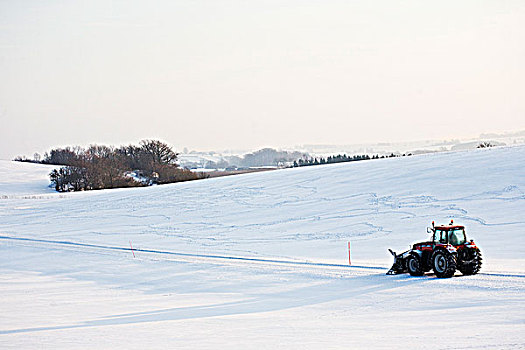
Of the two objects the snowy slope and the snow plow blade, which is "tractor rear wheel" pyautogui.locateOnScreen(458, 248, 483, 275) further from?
the snowy slope

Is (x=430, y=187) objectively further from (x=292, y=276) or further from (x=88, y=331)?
(x=88, y=331)

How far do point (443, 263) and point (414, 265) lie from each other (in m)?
0.92

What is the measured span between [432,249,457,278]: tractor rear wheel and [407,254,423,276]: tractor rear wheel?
45cm

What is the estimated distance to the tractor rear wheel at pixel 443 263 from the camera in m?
16.3

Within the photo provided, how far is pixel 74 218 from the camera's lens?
40.2 meters

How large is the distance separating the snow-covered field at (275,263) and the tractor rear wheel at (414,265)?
0.93 ft

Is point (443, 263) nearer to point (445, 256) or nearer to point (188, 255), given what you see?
point (445, 256)

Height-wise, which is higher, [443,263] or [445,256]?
[445,256]

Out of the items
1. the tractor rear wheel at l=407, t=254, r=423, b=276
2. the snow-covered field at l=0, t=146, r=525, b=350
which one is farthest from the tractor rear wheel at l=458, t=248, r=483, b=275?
the tractor rear wheel at l=407, t=254, r=423, b=276

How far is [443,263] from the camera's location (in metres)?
16.5

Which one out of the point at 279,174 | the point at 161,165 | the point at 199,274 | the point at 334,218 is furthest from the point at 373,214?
the point at 161,165

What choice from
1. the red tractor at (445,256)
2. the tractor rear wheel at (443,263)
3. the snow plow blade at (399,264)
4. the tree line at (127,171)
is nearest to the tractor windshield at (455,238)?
the red tractor at (445,256)

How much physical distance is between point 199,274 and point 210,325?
7322 mm

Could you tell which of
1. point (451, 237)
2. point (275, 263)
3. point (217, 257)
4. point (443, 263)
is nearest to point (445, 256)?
point (443, 263)
